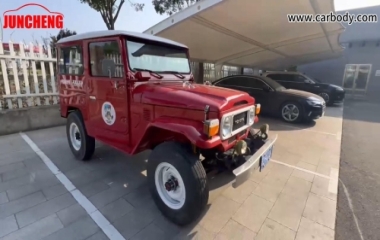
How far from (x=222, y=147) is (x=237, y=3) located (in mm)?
3771

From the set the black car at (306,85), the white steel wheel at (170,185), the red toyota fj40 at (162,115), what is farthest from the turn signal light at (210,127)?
the black car at (306,85)

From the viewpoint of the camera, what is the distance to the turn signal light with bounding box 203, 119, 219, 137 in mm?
1840

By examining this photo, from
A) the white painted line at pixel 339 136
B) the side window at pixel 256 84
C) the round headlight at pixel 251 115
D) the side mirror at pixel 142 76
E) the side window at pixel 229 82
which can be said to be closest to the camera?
the side mirror at pixel 142 76

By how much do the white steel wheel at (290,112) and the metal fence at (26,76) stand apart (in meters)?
6.62

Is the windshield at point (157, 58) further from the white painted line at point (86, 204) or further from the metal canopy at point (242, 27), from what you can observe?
the metal canopy at point (242, 27)

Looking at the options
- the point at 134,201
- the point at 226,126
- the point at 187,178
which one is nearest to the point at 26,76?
the point at 134,201

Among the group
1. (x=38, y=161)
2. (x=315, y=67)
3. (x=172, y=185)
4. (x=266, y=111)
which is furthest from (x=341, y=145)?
(x=315, y=67)

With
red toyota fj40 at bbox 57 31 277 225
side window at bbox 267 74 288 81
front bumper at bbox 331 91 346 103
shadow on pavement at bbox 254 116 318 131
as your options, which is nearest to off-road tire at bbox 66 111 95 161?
red toyota fj40 at bbox 57 31 277 225

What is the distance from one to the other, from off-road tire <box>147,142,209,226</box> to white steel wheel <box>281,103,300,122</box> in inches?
213

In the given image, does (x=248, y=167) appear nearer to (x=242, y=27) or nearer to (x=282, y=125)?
(x=282, y=125)

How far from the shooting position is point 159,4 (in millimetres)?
11500

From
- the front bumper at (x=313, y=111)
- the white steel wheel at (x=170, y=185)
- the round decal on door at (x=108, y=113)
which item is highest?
the round decal on door at (x=108, y=113)

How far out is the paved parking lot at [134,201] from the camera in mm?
2078

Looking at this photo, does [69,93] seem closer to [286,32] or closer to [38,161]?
[38,161]
